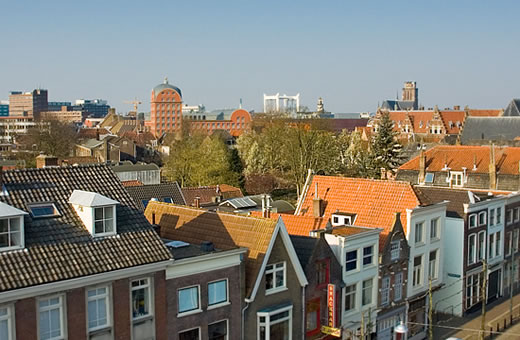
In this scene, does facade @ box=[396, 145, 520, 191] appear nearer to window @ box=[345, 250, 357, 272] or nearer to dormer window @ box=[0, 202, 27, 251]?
window @ box=[345, 250, 357, 272]

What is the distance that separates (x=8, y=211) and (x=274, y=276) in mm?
10972

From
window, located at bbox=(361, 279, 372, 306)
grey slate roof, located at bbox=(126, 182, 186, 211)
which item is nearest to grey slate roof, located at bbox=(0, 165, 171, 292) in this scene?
window, located at bbox=(361, 279, 372, 306)

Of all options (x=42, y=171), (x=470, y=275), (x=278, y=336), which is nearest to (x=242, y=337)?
(x=278, y=336)

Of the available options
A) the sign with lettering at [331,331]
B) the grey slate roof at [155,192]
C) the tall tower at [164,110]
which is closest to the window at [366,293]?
the sign with lettering at [331,331]

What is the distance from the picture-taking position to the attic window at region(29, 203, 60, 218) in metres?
19.8

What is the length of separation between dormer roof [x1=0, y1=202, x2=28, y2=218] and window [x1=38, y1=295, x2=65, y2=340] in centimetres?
273

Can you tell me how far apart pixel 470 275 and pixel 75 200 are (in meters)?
29.3

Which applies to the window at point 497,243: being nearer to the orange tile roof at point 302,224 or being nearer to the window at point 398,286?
the window at point 398,286

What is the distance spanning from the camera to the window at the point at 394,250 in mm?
32531

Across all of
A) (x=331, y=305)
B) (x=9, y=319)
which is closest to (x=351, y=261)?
(x=331, y=305)

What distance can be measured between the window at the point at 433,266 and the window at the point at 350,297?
8.78m

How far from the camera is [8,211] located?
60.4ft

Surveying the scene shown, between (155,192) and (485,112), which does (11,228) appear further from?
(485,112)

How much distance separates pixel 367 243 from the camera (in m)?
30.3
